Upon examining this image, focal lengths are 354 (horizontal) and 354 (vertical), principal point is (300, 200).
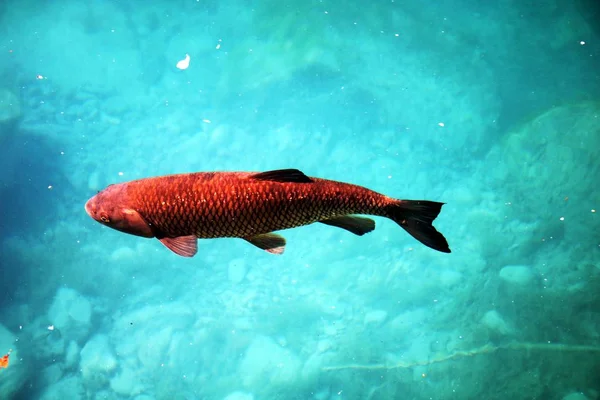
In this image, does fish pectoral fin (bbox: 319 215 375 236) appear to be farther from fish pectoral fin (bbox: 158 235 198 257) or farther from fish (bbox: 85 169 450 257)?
fish pectoral fin (bbox: 158 235 198 257)

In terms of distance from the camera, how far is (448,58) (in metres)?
12.9

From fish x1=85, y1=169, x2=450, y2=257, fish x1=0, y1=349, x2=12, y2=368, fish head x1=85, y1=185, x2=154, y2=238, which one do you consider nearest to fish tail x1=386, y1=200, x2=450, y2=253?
fish x1=85, y1=169, x2=450, y2=257

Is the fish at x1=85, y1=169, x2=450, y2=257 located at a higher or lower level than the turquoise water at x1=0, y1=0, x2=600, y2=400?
higher

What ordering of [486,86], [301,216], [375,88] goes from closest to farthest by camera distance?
[301,216] < [375,88] < [486,86]

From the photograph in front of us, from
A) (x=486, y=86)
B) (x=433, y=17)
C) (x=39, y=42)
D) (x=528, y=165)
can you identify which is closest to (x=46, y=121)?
(x=39, y=42)

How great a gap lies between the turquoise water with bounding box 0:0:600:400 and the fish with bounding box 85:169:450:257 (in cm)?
997

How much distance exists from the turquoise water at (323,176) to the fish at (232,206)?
32.7 feet

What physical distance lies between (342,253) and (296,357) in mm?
4519

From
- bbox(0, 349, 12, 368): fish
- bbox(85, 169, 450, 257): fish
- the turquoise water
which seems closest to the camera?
bbox(85, 169, 450, 257): fish

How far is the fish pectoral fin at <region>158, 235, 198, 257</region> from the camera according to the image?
2.13 metres

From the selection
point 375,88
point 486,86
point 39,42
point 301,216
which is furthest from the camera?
point 486,86

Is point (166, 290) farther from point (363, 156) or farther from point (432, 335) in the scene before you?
point (432, 335)

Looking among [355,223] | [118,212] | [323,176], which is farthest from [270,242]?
[323,176]

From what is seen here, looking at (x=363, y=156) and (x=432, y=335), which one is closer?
(x=363, y=156)
